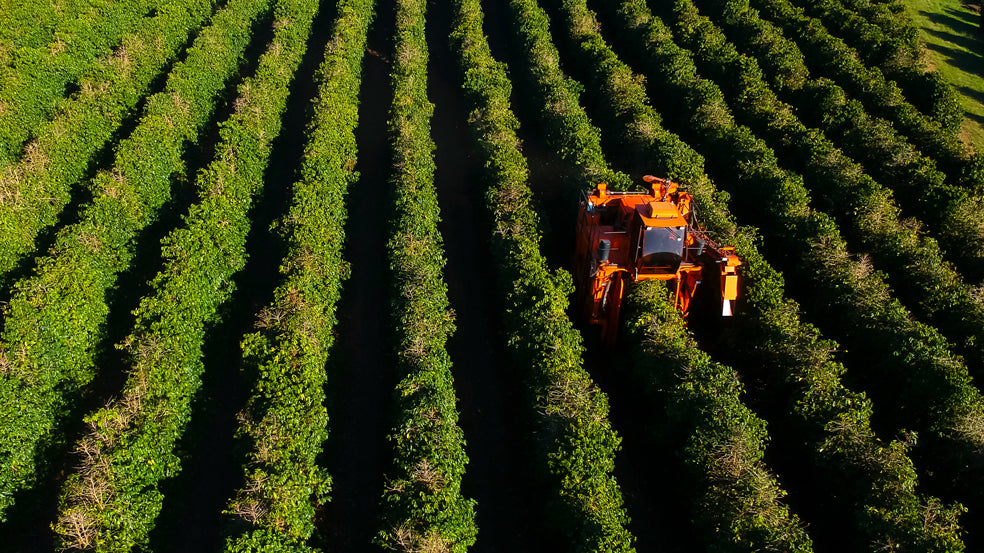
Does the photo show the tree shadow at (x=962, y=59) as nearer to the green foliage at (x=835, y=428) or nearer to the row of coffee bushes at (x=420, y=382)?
the green foliage at (x=835, y=428)

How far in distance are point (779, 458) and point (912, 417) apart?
12.0ft

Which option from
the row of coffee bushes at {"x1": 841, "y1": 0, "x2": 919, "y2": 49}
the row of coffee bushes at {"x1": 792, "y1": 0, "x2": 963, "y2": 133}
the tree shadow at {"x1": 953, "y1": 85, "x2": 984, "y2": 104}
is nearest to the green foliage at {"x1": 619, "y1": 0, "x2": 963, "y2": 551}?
the row of coffee bushes at {"x1": 792, "y1": 0, "x2": 963, "y2": 133}

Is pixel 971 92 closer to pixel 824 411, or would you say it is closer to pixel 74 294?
pixel 824 411

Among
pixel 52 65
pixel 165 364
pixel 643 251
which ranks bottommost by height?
pixel 165 364

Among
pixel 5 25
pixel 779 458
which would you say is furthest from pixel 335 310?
pixel 5 25

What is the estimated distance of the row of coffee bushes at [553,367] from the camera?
15156 millimetres

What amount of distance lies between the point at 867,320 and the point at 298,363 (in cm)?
1625

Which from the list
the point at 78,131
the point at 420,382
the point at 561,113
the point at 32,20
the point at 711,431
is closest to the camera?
the point at 711,431

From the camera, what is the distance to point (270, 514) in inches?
567

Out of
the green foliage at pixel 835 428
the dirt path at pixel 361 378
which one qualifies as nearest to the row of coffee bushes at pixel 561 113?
the green foliage at pixel 835 428

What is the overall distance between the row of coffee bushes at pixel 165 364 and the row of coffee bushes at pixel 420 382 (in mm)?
5386

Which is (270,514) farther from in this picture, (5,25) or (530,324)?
(5,25)

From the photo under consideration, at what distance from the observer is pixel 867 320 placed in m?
19.5

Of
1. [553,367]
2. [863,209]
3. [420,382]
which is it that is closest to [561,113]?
[863,209]
